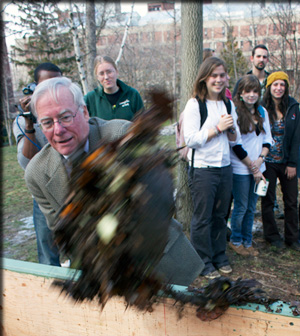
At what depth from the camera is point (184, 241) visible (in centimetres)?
135

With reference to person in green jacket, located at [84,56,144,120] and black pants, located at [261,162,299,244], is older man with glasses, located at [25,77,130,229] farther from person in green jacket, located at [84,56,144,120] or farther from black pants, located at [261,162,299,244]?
black pants, located at [261,162,299,244]

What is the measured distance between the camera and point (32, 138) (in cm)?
225

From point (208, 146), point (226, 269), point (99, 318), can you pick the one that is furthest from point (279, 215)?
point (99, 318)

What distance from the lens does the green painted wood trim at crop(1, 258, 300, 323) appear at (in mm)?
1188

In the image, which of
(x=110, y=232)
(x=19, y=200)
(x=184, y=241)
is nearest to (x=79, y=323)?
(x=184, y=241)

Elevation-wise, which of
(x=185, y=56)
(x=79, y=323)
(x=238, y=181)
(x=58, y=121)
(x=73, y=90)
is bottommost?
(x=79, y=323)

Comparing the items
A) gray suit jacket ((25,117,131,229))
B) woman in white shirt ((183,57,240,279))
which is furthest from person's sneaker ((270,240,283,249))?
gray suit jacket ((25,117,131,229))

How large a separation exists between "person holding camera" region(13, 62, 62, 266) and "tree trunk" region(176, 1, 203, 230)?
1.54 m

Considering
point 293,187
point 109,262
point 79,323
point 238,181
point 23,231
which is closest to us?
point 109,262

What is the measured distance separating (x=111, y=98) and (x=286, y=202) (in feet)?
7.77

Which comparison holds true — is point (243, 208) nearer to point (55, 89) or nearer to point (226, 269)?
point (226, 269)

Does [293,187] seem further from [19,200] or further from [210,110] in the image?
[19,200]

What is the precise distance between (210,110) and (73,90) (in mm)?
1603

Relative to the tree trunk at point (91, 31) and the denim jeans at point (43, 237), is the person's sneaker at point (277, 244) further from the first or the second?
the tree trunk at point (91, 31)
